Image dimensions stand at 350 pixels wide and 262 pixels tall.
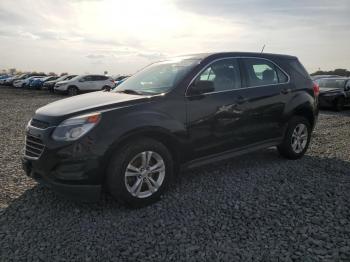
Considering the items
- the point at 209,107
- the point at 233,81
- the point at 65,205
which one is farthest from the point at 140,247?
the point at 233,81

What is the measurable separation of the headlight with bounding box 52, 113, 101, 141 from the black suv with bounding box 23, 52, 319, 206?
1cm

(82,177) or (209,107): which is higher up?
(209,107)

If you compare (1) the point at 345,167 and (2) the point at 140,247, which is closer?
(2) the point at 140,247

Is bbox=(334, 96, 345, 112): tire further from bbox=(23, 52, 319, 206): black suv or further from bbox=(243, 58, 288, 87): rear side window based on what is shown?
bbox=(243, 58, 288, 87): rear side window

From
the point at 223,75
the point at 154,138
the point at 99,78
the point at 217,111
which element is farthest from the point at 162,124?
the point at 99,78

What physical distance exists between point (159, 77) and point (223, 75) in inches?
36.2

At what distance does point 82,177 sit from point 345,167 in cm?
432

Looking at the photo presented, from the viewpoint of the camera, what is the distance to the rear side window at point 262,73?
5066mm

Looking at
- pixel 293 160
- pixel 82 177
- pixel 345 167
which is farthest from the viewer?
pixel 293 160

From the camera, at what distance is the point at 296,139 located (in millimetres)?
5875

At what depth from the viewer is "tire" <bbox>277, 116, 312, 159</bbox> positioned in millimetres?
5676

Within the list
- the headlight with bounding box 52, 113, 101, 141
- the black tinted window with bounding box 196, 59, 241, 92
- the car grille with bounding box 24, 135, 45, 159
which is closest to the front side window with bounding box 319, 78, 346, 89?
the black tinted window with bounding box 196, 59, 241, 92

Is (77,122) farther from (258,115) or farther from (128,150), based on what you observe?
(258,115)

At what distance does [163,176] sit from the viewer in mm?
4051
